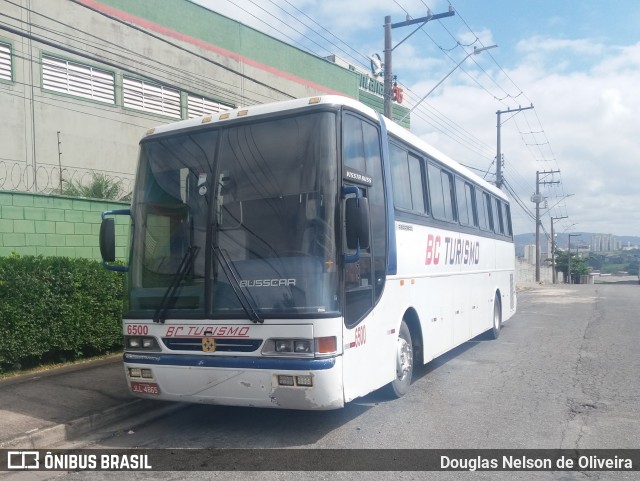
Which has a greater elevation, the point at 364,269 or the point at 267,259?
the point at 267,259

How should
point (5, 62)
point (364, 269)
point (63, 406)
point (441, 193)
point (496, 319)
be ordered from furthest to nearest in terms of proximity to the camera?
point (5, 62) < point (496, 319) < point (441, 193) < point (63, 406) < point (364, 269)

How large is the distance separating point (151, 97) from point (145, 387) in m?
13.6

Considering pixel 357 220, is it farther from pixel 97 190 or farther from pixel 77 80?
pixel 77 80

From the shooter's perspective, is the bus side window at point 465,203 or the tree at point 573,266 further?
the tree at point 573,266

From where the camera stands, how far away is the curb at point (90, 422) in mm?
6059

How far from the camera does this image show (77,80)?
16.2m

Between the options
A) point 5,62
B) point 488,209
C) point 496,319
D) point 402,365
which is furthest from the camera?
point 5,62

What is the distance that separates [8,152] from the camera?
14586 millimetres

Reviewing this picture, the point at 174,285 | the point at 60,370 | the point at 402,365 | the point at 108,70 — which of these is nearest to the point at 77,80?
the point at 108,70

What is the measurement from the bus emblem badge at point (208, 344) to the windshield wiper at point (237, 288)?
1.62 feet

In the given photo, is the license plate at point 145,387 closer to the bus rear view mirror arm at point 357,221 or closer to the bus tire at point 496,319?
the bus rear view mirror arm at point 357,221

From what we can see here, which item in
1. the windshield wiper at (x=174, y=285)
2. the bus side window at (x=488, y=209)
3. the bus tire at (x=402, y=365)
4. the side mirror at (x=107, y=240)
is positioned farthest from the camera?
the bus side window at (x=488, y=209)

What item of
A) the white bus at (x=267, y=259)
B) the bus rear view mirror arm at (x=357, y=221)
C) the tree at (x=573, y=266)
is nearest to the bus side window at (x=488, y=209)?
the white bus at (x=267, y=259)

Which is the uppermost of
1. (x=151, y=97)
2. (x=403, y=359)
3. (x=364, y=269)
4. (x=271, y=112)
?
(x=151, y=97)
